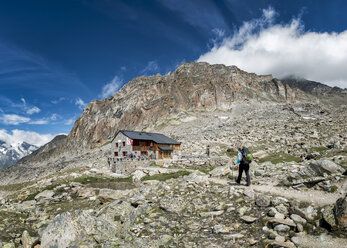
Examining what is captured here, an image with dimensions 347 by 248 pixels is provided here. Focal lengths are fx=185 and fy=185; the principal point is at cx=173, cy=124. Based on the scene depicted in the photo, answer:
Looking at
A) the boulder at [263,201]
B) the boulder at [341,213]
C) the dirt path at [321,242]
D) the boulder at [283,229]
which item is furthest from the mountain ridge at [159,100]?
the dirt path at [321,242]

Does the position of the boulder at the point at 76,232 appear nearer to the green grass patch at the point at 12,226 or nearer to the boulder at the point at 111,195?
the green grass patch at the point at 12,226

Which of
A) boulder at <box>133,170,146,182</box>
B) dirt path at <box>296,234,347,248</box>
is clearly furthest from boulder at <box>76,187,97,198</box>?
dirt path at <box>296,234,347,248</box>

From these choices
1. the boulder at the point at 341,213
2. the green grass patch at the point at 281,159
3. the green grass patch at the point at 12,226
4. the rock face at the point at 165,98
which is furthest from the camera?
the rock face at the point at 165,98

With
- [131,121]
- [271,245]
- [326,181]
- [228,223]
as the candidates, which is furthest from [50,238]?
[131,121]

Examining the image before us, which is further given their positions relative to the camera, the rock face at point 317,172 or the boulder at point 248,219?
the rock face at point 317,172

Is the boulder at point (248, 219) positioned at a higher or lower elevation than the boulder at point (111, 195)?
higher

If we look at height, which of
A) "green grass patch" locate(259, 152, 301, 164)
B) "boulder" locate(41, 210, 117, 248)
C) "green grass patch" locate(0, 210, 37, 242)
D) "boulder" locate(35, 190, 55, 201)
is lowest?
"boulder" locate(35, 190, 55, 201)

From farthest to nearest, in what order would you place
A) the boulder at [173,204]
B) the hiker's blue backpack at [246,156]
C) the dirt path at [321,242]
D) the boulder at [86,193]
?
the boulder at [86,193] < the hiker's blue backpack at [246,156] < the boulder at [173,204] < the dirt path at [321,242]

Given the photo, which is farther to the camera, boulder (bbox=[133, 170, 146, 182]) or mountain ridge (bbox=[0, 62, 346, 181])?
mountain ridge (bbox=[0, 62, 346, 181])

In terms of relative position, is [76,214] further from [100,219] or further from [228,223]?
[228,223]

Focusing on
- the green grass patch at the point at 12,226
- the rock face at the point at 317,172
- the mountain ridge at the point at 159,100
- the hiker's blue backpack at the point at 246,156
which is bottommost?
the green grass patch at the point at 12,226

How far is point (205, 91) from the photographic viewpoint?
440 ft

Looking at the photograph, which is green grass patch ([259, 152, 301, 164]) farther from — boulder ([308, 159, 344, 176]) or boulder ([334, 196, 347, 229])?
boulder ([334, 196, 347, 229])

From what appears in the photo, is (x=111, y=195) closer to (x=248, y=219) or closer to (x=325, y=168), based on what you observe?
(x=248, y=219)
